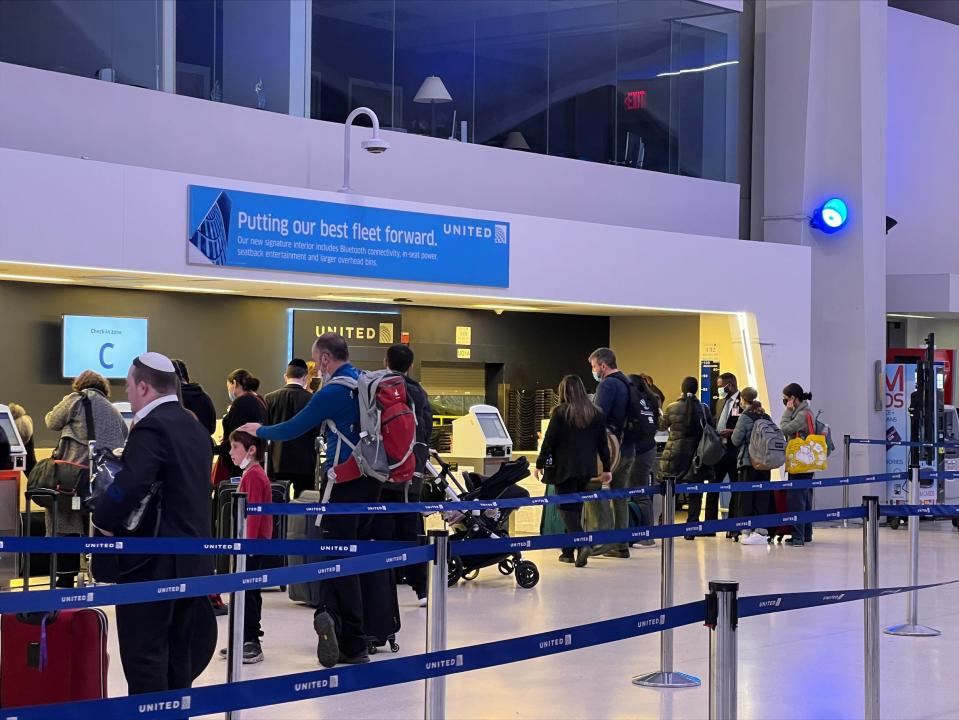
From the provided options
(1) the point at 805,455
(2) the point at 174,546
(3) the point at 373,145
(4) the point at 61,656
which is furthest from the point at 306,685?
(1) the point at 805,455

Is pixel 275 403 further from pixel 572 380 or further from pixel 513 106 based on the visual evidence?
pixel 513 106

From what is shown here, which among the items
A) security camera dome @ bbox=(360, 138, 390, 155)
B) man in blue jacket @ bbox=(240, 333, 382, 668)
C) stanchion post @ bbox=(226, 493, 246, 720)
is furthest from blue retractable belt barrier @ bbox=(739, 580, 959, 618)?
security camera dome @ bbox=(360, 138, 390, 155)

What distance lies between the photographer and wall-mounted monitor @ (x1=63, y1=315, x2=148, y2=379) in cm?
1097

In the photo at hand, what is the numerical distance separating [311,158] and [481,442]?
2943mm

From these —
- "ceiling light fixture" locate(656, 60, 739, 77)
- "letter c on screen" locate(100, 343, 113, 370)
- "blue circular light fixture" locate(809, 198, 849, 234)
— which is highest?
"ceiling light fixture" locate(656, 60, 739, 77)

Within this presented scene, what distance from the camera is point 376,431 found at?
272 inches

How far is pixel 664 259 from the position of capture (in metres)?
14.4

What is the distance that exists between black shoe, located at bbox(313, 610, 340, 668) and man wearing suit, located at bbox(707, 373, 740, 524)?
7.59m

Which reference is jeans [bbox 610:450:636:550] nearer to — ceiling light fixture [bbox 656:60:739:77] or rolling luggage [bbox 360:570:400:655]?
rolling luggage [bbox 360:570:400:655]

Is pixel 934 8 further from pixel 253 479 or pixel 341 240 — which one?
pixel 253 479

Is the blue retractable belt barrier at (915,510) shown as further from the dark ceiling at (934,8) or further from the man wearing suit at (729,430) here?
the dark ceiling at (934,8)

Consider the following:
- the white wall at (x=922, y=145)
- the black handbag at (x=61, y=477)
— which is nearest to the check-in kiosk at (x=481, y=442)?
the black handbag at (x=61, y=477)

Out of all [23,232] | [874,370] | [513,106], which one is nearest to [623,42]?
[513,106]

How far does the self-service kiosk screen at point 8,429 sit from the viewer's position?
31.0 feet
